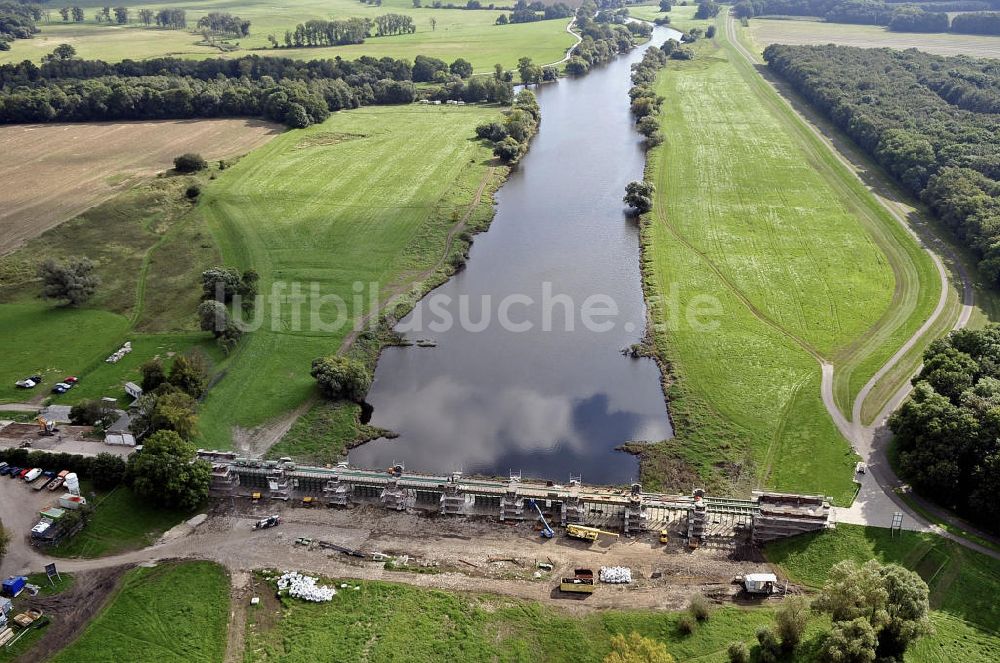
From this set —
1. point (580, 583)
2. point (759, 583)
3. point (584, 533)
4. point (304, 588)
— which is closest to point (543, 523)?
point (584, 533)

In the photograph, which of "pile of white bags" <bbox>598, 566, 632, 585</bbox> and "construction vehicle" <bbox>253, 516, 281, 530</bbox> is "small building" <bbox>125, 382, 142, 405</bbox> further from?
"pile of white bags" <bbox>598, 566, 632, 585</bbox>

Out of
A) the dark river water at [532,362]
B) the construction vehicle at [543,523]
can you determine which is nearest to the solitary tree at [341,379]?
the dark river water at [532,362]

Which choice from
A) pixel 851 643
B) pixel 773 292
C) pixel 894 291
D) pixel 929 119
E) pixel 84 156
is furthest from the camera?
pixel 929 119

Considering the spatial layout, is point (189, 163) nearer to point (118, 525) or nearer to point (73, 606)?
point (118, 525)

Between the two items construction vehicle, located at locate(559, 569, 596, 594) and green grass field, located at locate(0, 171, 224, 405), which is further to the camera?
green grass field, located at locate(0, 171, 224, 405)

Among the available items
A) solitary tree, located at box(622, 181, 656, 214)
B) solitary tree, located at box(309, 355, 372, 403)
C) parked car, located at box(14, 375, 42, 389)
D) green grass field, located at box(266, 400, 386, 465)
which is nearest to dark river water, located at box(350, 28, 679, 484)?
green grass field, located at box(266, 400, 386, 465)

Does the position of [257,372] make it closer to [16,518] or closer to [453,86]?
[16,518]
